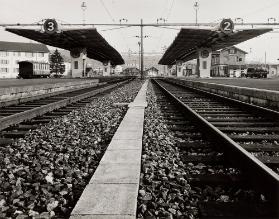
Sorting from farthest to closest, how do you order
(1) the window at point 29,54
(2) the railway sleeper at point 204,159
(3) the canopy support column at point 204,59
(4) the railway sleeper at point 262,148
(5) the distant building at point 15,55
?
(1) the window at point 29,54
(5) the distant building at point 15,55
(3) the canopy support column at point 204,59
(4) the railway sleeper at point 262,148
(2) the railway sleeper at point 204,159

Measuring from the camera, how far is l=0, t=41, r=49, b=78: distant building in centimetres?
10400

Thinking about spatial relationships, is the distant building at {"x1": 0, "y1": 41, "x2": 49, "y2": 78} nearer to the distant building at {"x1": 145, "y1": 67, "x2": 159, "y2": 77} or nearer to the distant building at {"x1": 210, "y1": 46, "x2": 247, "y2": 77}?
the distant building at {"x1": 145, "y1": 67, "x2": 159, "y2": 77}

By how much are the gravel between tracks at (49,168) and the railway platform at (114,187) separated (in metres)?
0.18

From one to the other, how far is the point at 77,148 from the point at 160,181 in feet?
6.80

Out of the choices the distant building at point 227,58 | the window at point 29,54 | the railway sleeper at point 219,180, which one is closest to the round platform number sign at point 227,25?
the railway sleeper at point 219,180

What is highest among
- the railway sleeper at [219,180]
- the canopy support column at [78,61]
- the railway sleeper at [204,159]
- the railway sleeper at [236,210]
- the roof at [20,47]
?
the roof at [20,47]

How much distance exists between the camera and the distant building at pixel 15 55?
104m

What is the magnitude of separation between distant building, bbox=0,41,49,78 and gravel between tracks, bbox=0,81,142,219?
332 ft

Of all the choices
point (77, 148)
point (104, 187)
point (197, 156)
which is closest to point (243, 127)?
point (197, 156)

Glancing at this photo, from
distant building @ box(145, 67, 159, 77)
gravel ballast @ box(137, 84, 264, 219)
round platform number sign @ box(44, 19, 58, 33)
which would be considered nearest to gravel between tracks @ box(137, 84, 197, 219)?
gravel ballast @ box(137, 84, 264, 219)

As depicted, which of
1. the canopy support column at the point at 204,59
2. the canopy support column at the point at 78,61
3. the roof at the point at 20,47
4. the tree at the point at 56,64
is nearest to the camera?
the canopy support column at the point at 204,59

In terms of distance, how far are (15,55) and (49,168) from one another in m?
112

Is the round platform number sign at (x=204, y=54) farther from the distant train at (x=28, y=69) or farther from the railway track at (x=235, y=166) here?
the railway track at (x=235, y=166)

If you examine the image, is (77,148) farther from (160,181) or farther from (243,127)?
(243,127)
